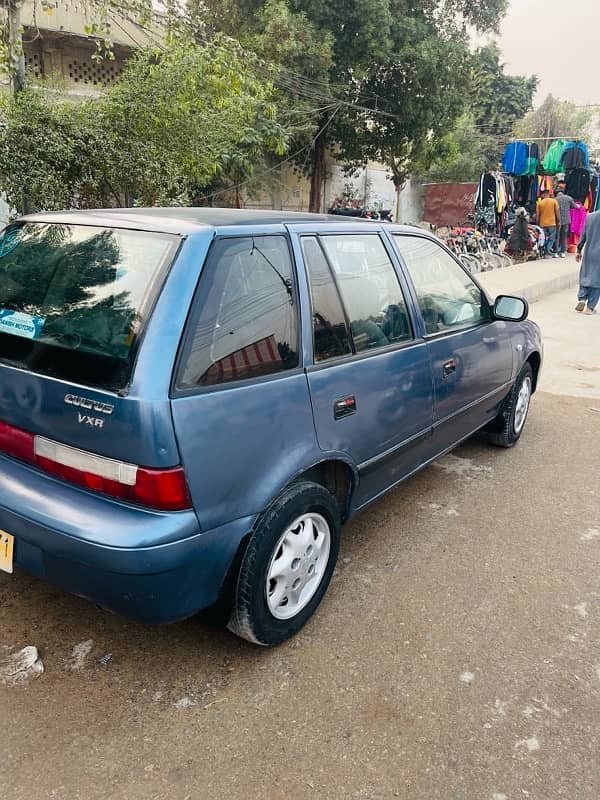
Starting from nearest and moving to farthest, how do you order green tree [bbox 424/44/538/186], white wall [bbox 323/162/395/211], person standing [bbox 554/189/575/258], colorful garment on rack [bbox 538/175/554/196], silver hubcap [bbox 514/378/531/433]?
1. silver hubcap [bbox 514/378/531/433]
2. person standing [bbox 554/189/575/258]
3. colorful garment on rack [bbox 538/175/554/196]
4. white wall [bbox 323/162/395/211]
5. green tree [bbox 424/44/538/186]

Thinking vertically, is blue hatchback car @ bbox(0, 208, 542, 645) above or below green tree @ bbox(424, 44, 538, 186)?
below

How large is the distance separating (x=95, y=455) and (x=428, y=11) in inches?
746

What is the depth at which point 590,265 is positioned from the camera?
9.53 metres

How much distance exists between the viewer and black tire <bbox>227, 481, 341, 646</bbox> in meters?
2.16

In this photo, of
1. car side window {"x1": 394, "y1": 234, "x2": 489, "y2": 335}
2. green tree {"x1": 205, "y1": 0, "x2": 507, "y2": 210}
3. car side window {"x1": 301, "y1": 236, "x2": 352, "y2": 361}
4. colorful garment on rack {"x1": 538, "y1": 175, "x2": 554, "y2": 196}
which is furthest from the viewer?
colorful garment on rack {"x1": 538, "y1": 175, "x2": 554, "y2": 196}

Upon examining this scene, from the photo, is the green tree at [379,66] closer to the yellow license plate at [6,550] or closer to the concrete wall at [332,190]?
the concrete wall at [332,190]

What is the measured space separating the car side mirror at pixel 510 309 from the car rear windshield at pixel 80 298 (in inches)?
97.1

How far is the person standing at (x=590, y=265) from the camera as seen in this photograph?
9.17 meters

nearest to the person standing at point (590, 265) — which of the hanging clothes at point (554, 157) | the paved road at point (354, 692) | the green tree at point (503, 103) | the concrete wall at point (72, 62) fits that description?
the paved road at point (354, 692)

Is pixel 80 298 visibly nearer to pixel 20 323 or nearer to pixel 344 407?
pixel 20 323

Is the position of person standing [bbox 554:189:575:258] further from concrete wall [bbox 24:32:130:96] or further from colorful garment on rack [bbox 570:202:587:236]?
concrete wall [bbox 24:32:130:96]

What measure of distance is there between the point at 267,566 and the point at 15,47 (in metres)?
6.50

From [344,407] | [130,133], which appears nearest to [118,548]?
[344,407]

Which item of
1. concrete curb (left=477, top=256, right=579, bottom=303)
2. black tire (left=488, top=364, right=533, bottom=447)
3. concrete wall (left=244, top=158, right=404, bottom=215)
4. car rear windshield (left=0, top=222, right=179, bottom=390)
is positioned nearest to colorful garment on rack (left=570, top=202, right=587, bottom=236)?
concrete curb (left=477, top=256, right=579, bottom=303)
